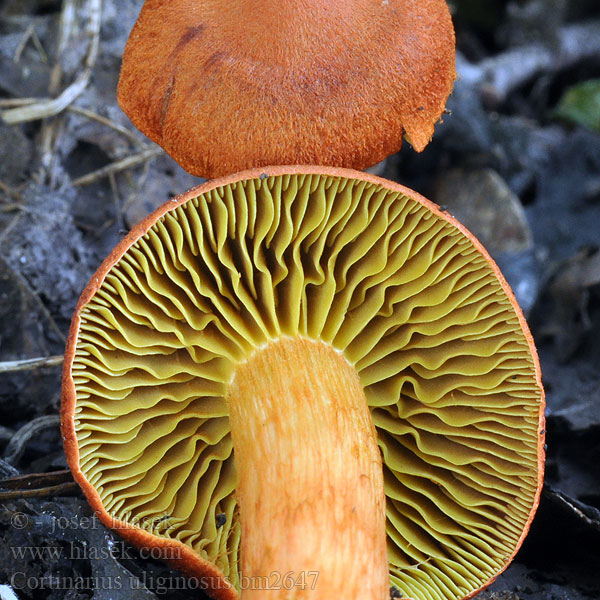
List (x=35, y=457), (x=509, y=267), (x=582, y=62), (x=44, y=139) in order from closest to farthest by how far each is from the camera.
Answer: (x=35, y=457), (x=44, y=139), (x=509, y=267), (x=582, y=62)

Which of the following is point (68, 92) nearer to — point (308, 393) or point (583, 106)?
point (308, 393)

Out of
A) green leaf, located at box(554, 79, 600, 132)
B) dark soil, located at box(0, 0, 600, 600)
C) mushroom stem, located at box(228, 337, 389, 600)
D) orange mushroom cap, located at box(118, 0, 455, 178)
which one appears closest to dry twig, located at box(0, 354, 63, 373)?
dark soil, located at box(0, 0, 600, 600)

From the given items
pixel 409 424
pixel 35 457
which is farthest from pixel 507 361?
pixel 35 457

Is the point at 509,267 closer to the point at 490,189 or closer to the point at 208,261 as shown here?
the point at 490,189

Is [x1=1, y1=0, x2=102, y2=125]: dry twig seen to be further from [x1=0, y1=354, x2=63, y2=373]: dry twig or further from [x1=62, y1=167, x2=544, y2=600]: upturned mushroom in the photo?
[x1=62, y1=167, x2=544, y2=600]: upturned mushroom

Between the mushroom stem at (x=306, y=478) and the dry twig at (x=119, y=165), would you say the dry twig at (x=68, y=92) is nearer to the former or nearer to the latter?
the dry twig at (x=119, y=165)

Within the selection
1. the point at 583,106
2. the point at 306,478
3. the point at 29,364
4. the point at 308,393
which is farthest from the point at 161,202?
the point at 583,106
